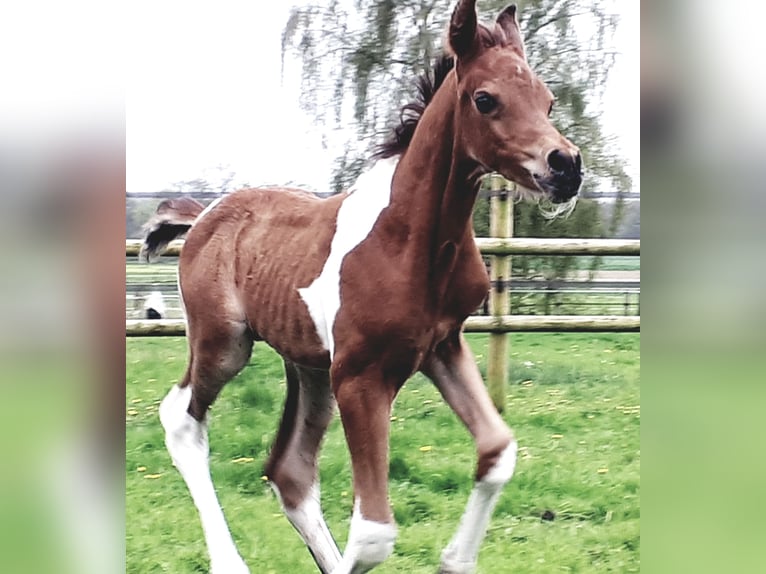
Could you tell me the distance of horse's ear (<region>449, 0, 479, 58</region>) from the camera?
1938 mm

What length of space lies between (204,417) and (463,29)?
1.32m

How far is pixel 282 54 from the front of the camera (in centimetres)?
241

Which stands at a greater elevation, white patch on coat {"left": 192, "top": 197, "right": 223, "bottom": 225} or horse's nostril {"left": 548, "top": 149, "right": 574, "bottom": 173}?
horse's nostril {"left": 548, "top": 149, "right": 574, "bottom": 173}

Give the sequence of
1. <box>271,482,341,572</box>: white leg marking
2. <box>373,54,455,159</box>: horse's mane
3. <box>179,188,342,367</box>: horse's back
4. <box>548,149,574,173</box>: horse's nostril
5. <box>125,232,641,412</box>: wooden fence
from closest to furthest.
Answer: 1. <box>548,149,574,173</box>: horse's nostril
2. <box>373,54,455,159</box>: horse's mane
3. <box>179,188,342,367</box>: horse's back
4. <box>271,482,341,572</box>: white leg marking
5. <box>125,232,641,412</box>: wooden fence

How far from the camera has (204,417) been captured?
7.95 ft

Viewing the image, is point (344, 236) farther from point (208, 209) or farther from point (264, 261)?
point (208, 209)

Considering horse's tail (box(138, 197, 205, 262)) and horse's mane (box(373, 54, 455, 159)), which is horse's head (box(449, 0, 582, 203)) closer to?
horse's mane (box(373, 54, 455, 159))

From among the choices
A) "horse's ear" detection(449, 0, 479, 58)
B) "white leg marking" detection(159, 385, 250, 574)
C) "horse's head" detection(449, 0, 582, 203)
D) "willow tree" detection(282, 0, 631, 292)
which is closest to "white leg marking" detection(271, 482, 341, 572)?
"white leg marking" detection(159, 385, 250, 574)

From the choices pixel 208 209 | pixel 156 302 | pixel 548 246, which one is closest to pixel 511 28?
pixel 548 246

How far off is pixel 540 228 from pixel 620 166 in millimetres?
370

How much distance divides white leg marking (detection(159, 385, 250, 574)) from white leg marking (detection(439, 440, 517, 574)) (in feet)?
1.97
